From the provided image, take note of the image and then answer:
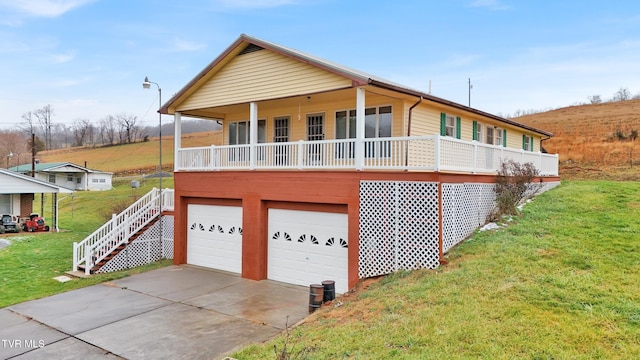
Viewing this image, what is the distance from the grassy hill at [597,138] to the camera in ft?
91.5

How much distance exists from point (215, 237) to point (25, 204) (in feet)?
59.0

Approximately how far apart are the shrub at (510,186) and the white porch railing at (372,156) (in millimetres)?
338

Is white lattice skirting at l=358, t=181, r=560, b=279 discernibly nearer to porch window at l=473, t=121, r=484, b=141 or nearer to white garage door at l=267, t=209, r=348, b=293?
white garage door at l=267, t=209, r=348, b=293

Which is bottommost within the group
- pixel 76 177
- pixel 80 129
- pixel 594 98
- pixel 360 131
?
pixel 76 177

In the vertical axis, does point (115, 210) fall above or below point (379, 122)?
below

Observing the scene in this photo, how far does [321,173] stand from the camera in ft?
36.4

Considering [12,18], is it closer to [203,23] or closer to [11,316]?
[203,23]

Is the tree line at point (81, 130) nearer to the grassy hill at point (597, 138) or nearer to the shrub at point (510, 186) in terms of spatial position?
the grassy hill at point (597, 138)

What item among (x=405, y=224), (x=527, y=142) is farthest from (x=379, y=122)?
(x=527, y=142)

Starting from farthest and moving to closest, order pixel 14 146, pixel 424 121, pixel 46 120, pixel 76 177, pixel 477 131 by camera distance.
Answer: pixel 46 120 → pixel 14 146 → pixel 76 177 → pixel 477 131 → pixel 424 121

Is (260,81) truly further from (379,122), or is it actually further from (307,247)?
(307,247)

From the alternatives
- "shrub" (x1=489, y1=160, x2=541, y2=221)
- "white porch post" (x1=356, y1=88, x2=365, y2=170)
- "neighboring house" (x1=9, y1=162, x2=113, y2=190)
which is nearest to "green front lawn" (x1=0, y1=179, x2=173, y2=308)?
"white porch post" (x1=356, y1=88, x2=365, y2=170)

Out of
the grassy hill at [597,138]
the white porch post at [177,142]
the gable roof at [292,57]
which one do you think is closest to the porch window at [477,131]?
→ the gable roof at [292,57]

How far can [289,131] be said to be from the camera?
583 inches
